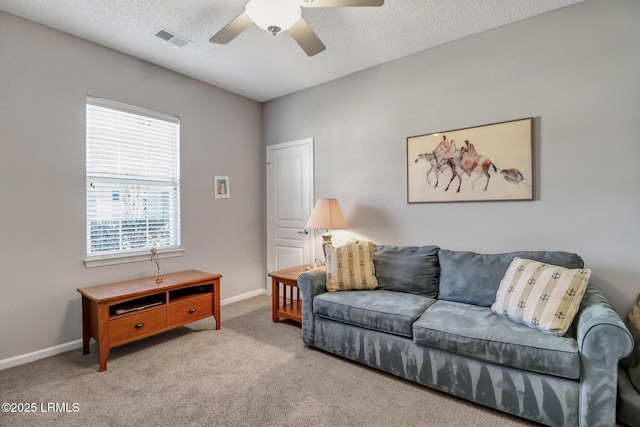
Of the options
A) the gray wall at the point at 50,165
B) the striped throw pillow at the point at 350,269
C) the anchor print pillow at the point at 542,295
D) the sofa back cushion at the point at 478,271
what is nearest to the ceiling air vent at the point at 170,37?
the gray wall at the point at 50,165

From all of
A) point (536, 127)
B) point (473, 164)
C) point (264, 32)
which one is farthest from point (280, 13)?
point (536, 127)

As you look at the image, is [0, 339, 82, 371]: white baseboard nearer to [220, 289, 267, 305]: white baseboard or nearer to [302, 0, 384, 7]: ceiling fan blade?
[220, 289, 267, 305]: white baseboard

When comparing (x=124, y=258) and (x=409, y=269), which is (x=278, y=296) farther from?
(x=124, y=258)

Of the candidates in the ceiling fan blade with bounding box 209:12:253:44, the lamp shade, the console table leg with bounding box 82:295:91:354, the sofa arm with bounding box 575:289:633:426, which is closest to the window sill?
the console table leg with bounding box 82:295:91:354

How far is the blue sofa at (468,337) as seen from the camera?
1550 mm

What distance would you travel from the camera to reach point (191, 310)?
115 inches

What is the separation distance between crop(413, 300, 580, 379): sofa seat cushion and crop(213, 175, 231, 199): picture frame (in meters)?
2.77

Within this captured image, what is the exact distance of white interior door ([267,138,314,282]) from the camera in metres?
3.95

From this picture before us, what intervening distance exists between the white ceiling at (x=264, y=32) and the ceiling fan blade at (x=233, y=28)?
284 mm

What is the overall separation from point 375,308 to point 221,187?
2506mm

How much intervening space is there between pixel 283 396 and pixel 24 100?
2.98 meters

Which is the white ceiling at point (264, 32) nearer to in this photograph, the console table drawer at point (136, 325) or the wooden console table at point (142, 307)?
the wooden console table at point (142, 307)

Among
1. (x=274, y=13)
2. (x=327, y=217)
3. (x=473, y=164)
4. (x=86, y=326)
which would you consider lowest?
(x=86, y=326)

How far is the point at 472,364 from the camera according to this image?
1857mm
